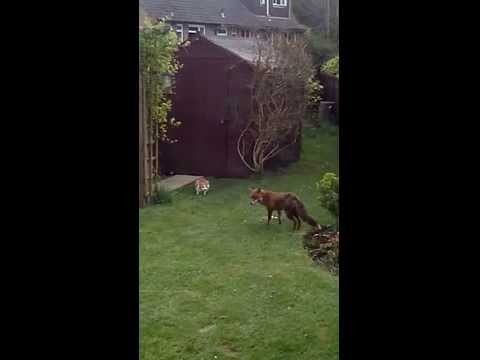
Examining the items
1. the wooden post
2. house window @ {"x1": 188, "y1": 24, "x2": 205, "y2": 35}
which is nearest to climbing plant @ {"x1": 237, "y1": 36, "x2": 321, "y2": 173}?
house window @ {"x1": 188, "y1": 24, "x2": 205, "y2": 35}

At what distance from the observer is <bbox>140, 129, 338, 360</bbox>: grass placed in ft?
3.95

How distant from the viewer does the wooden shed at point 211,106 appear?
1334mm

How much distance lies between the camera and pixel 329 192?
125cm

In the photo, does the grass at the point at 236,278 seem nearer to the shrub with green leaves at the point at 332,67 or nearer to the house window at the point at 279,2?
the shrub with green leaves at the point at 332,67

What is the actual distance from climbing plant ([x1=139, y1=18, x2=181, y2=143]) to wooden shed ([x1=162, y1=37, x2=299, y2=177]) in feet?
0.09

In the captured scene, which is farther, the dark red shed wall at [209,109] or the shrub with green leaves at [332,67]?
the dark red shed wall at [209,109]

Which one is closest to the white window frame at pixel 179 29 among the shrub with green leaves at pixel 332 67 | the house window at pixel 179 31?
the house window at pixel 179 31

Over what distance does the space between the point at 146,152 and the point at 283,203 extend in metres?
0.35

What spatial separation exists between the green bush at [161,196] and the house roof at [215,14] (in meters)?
0.40
